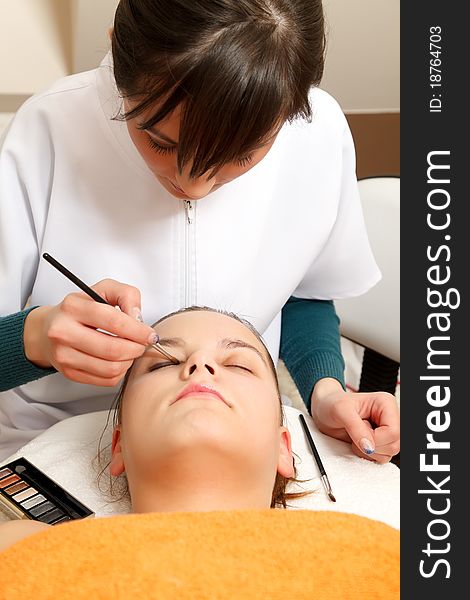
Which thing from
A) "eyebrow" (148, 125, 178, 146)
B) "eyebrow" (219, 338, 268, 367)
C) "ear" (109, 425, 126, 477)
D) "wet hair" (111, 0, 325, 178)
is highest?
"wet hair" (111, 0, 325, 178)

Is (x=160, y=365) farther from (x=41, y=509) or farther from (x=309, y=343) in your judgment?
(x=309, y=343)

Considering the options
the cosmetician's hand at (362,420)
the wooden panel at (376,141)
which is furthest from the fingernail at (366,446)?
the wooden panel at (376,141)

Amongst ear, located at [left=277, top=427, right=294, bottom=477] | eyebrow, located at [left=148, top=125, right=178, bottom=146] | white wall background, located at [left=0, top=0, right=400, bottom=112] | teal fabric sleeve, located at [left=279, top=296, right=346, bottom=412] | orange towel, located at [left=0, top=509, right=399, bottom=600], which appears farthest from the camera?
white wall background, located at [left=0, top=0, right=400, bottom=112]

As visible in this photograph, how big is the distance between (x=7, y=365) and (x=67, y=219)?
0.25 m

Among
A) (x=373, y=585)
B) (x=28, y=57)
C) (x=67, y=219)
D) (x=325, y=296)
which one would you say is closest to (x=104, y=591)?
(x=373, y=585)

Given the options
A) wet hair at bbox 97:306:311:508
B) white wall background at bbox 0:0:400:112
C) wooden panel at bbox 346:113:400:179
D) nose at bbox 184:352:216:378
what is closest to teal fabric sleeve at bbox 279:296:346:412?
wet hair at bbox 97:306:311:508

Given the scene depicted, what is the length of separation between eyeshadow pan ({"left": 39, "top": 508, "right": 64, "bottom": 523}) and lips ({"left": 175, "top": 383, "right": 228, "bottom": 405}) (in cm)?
22

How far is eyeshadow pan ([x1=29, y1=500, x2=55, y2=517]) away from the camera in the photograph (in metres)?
1.05

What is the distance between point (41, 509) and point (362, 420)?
501 millimetres

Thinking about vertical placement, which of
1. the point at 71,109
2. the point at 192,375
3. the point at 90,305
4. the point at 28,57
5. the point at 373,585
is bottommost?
the point at 373,585

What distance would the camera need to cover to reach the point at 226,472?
3.37ft

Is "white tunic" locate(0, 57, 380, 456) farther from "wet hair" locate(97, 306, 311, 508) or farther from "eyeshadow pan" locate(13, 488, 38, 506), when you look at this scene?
"eyeshadow pan" locate(13, 488, 38, 506)

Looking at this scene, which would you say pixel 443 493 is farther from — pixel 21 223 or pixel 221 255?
pixel 21 223

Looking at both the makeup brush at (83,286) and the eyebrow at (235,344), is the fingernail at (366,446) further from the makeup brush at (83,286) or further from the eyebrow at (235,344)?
the makeup brush at (83,286)
